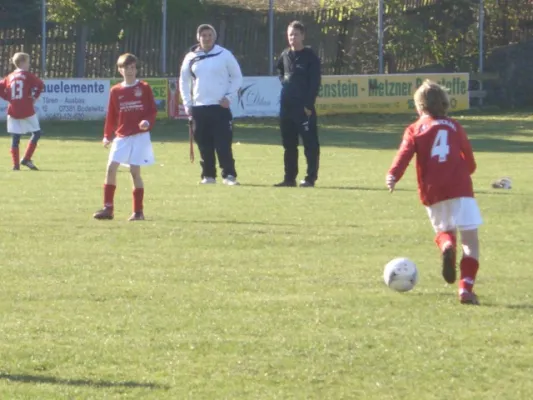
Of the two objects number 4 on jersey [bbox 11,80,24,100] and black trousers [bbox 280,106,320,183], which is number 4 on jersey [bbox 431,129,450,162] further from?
number 4 on jersey [bbox 11,80,24,100]

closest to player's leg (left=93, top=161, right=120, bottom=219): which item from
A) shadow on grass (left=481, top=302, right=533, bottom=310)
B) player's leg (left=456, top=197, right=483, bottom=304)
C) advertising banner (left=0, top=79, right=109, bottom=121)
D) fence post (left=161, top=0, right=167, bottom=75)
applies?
player's leg (left=456, top=197, right=483, bottom=304)

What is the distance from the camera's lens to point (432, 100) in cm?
850

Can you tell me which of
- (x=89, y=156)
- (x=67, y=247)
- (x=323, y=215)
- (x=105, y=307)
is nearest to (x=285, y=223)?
(x=323, y=215)

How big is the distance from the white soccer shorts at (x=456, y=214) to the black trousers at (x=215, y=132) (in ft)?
25.6

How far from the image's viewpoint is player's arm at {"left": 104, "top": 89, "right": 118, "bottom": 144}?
1292 cm

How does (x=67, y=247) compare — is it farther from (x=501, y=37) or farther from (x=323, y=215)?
(x=501, y=37)

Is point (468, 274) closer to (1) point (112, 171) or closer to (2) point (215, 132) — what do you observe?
(1) point (112, 171)

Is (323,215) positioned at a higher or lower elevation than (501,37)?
lower

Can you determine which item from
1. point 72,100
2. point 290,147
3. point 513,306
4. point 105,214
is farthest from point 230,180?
point 72,100

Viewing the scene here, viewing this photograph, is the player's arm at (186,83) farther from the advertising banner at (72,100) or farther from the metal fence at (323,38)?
the metal fence at (323,38)

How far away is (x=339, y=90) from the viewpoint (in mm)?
32531

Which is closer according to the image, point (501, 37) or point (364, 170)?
point (364, 170)

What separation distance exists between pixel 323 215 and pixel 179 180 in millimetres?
4508

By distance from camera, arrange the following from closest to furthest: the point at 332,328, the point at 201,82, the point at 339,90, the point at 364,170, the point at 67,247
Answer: the point at 332,328 < the point at 67,247 < the point at 201,82 < the point at 364,170 < the point at 339,90
